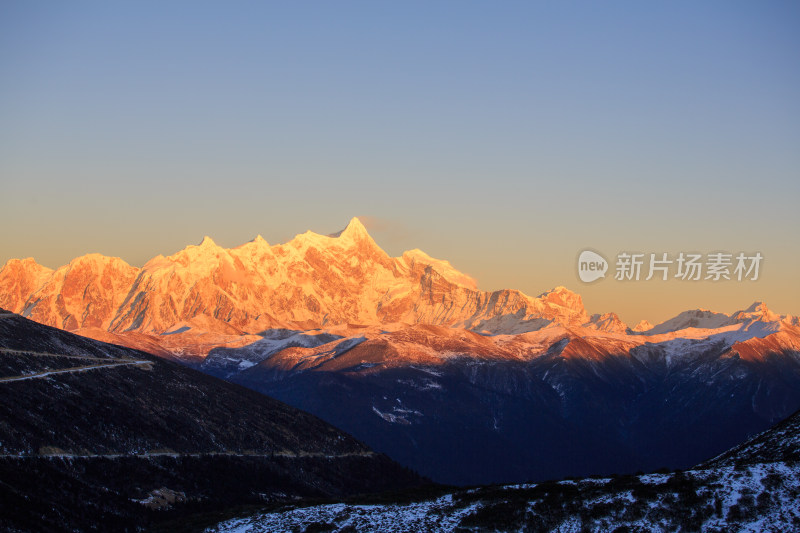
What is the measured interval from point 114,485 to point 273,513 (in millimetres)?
73207

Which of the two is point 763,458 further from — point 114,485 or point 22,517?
point 114,485

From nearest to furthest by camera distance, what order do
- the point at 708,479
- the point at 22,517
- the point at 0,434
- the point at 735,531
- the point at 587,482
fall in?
the point at 735,531, the point at 708,479, the point at 587,482, the point at 22,517, the point at 0,434

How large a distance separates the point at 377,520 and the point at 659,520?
3265 cm

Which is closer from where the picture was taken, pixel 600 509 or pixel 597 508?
pixel 600 509

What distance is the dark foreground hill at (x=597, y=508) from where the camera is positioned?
11206 centimetres

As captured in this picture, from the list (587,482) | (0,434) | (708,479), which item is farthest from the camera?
(0,434)

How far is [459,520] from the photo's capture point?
123812 millimetres

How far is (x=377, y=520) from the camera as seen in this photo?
5000 inches

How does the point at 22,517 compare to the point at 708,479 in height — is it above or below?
below

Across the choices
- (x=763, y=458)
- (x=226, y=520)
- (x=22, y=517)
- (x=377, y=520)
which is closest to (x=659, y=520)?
(x=377, y=520)

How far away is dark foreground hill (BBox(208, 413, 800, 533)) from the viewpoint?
112062mm

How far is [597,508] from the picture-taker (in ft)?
389

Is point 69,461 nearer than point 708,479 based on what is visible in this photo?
No

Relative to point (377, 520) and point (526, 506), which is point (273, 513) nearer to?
point (377, 520)
